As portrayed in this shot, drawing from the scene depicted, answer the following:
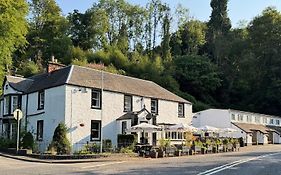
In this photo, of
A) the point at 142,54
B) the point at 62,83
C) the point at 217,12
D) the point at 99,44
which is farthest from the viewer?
the point at 217,12

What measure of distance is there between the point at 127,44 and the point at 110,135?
138 ft

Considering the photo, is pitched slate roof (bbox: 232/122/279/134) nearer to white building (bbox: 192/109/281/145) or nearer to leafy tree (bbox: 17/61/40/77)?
white building (bbox: 192/109/281/145)

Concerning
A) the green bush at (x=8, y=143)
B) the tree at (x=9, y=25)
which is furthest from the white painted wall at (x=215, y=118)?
the green bush at (x=8, y=143)

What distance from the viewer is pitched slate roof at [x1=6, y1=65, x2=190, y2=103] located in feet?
121

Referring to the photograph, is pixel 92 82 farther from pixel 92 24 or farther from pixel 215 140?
pixel 92 24

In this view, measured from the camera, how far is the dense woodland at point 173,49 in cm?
6894

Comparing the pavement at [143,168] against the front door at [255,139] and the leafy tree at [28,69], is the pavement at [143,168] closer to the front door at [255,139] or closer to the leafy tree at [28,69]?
the leafy tree at [28,69]

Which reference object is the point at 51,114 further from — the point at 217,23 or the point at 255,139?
the point at 217,23

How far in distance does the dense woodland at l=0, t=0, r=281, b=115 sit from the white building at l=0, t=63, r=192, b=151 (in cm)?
2097

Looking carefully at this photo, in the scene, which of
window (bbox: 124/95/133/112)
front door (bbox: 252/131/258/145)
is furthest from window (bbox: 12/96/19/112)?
front door (bbox: 252/131/258/145)

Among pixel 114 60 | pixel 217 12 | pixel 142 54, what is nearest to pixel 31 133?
pixel 114 60

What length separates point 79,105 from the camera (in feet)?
117

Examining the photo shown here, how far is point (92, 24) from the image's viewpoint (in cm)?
7306

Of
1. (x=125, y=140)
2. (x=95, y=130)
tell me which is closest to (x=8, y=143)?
(x=95, y=130)
